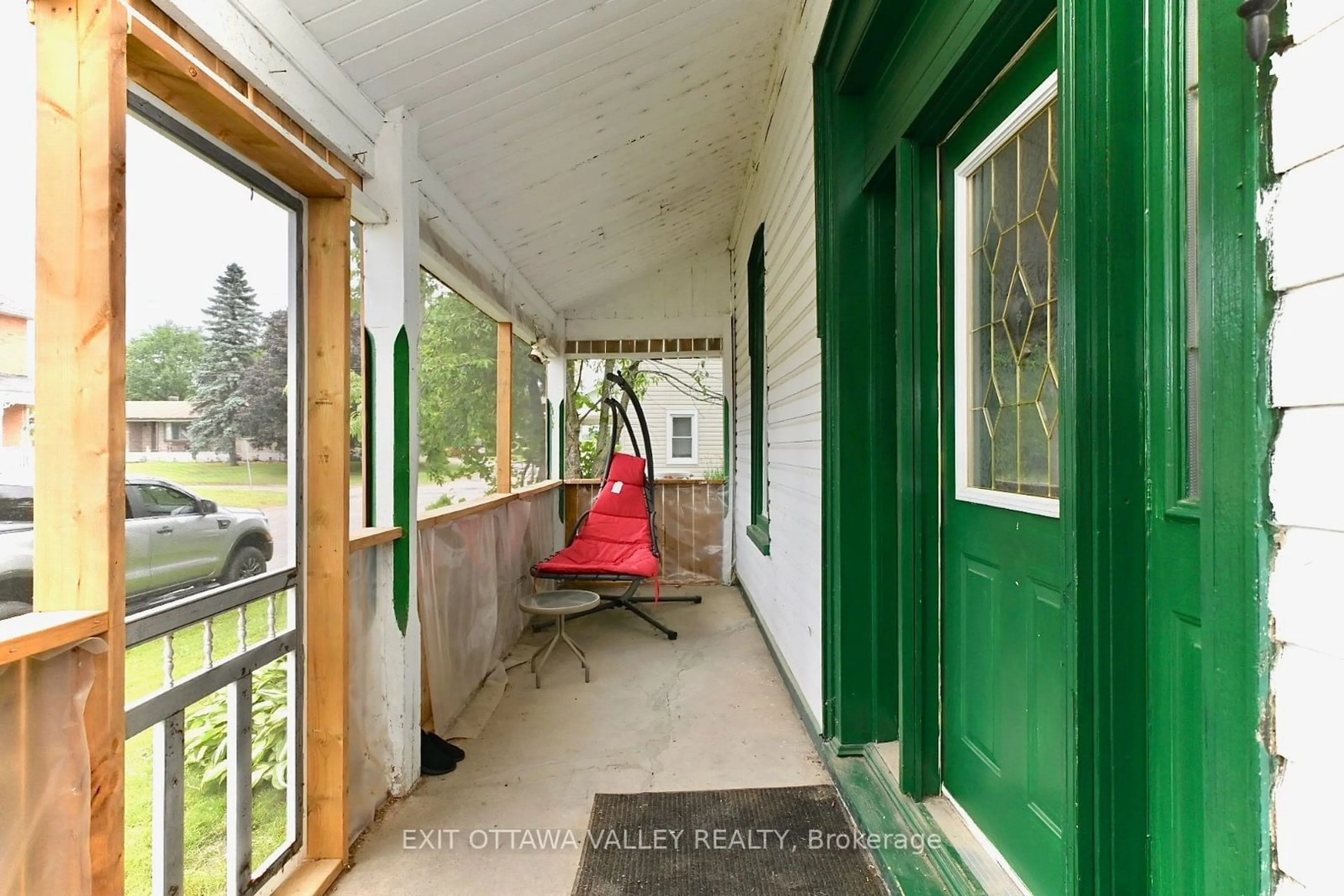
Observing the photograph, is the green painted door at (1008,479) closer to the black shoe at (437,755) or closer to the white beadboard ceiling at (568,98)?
the white beadboard ceiling at (568,98)

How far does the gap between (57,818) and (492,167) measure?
247cm

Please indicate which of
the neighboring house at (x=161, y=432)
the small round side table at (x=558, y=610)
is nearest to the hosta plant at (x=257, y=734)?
the neighboring house at (x=161, y=432)

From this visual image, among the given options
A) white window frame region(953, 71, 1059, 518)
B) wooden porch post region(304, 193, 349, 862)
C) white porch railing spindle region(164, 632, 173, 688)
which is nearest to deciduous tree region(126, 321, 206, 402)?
wooden porch post region(304, 193, 349, 862)

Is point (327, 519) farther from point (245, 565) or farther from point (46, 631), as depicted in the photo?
point (46, 631)

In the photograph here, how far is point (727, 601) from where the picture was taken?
5.04 meters

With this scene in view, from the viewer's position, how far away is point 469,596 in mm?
3131

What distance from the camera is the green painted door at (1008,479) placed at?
1351 millimetres

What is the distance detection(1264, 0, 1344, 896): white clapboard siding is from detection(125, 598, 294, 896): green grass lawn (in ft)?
5.93

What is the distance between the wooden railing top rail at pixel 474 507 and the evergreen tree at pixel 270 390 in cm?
71

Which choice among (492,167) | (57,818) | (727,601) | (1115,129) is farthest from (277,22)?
(727,601)

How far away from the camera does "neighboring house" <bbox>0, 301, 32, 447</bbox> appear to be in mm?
1062

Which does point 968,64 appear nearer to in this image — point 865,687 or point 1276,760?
point 1276,760

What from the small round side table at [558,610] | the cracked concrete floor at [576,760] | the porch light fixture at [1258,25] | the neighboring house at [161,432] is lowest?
the cracked concrete floor at [576,760]

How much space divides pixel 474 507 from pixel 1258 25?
3.05m
